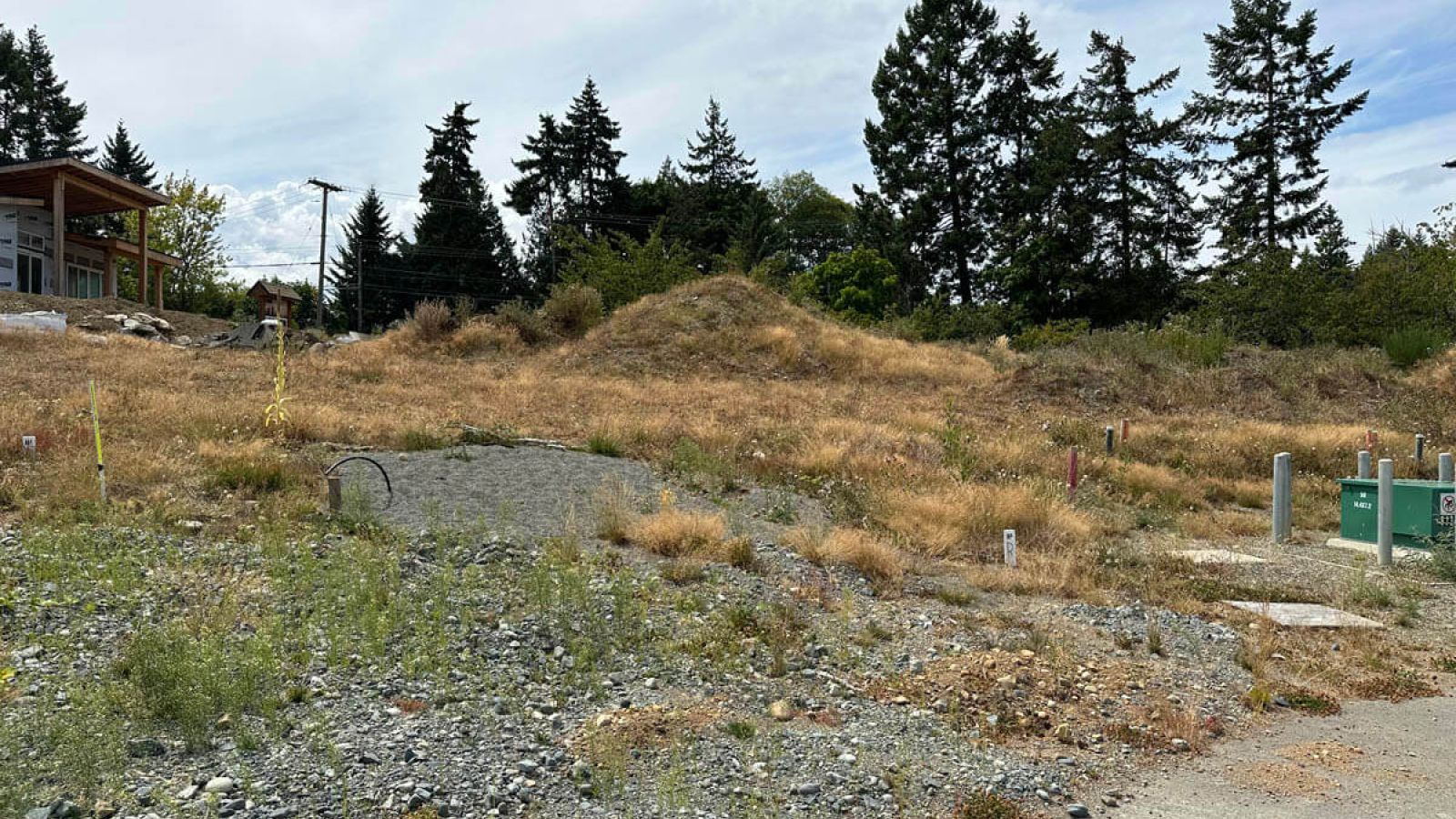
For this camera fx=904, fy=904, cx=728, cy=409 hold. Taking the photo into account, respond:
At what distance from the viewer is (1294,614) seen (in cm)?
694

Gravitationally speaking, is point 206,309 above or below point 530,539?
above

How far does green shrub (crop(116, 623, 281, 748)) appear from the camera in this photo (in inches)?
167

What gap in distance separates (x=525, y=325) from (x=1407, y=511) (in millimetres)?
21919

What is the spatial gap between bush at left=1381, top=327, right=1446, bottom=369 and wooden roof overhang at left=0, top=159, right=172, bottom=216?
124 feet

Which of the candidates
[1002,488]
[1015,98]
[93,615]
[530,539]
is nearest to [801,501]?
[1002,488]

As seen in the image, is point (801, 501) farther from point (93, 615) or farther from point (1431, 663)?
point (93, 615)

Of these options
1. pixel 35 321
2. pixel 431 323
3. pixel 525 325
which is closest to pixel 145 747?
pixel 431 323

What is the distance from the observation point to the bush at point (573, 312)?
27.8m

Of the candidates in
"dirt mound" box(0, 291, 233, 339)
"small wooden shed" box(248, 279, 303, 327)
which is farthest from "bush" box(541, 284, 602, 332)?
"small wooden shed" box(248, 279, 303, 327)

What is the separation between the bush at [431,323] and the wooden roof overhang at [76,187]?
13.4 metres

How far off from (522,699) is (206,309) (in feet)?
177

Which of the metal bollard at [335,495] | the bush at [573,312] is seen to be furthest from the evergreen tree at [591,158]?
the metal bollard at [335,495]

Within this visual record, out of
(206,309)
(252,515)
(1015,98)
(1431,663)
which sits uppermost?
(1015,98)

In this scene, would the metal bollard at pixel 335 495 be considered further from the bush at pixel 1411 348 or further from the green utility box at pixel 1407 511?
the bush at pixel 1411 348
